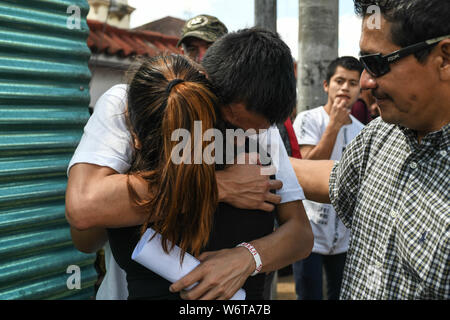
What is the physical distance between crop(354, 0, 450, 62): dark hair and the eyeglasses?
13mm

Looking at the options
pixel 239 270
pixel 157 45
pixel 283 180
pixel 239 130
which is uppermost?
pixel 157 45

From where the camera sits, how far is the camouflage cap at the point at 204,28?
131 inches

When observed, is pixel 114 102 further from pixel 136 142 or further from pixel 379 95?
pixel 379 95

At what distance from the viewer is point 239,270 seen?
1505mm

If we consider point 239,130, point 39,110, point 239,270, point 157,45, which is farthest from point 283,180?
point 157,45

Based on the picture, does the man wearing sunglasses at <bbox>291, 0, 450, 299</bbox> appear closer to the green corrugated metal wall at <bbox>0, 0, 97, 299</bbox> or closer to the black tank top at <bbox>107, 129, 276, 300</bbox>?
the black tank top at <bbox>107, 129, 276, 300</bbox>

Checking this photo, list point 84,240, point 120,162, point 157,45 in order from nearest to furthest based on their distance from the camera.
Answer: point 120,162 → point 84,240 → point 157,45

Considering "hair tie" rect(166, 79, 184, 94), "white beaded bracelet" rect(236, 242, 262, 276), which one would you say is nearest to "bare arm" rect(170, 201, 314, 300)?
"white beaded bracelet" rect(236, 242, 262, 276)

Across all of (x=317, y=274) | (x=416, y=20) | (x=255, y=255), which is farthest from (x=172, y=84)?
(x=317, y=274)

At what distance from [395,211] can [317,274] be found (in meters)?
2.49

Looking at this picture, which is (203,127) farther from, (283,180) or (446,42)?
(446,42)

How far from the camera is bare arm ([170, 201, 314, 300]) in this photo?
1.45m

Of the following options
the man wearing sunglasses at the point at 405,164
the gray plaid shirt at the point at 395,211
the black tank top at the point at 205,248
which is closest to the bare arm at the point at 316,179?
the gray plaid shirt at the point at 395,211

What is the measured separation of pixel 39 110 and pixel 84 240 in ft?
2.73
